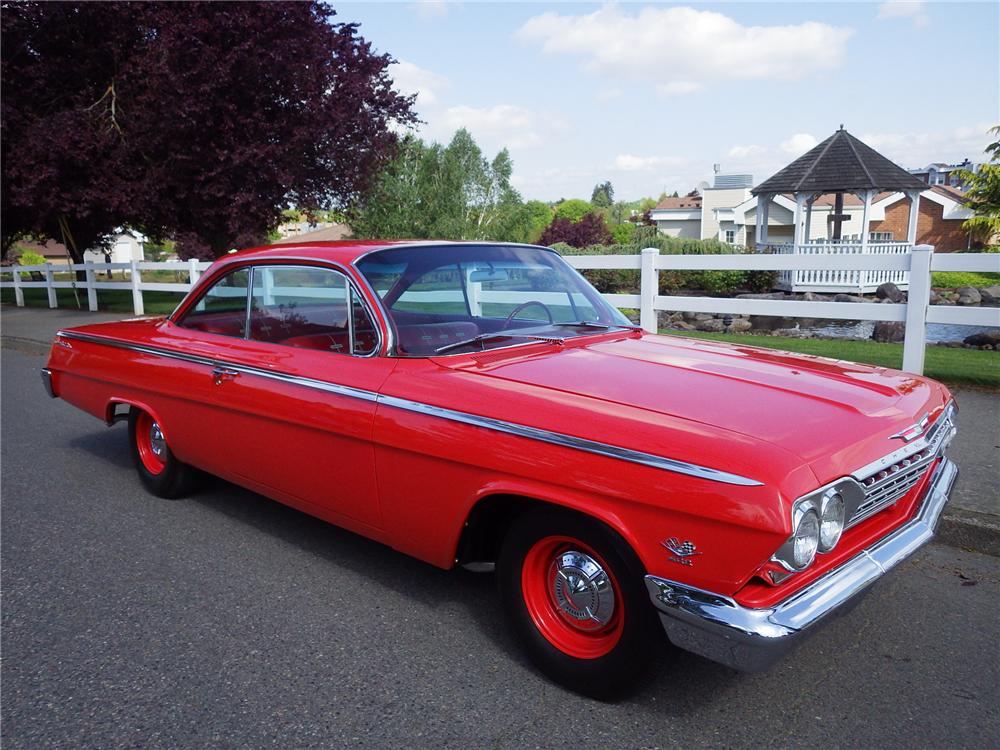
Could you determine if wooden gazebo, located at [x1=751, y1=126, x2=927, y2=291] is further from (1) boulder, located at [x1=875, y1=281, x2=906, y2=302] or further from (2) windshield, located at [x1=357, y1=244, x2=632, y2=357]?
(2) windshield, located at [x1=357, y1=244, x2=632, y2=357]

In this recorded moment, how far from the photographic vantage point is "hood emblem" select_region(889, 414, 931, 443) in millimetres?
2641

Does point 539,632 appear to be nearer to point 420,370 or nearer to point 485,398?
A: point 485,398

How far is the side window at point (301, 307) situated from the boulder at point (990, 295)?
23.1 m

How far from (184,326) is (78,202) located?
13293 mm

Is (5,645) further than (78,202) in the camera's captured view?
No

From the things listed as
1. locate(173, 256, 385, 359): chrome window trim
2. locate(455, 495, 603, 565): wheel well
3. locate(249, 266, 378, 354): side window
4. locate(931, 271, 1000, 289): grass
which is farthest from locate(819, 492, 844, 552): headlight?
locate(931, 271, 1000, 289): grass

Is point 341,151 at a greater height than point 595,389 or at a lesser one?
greater

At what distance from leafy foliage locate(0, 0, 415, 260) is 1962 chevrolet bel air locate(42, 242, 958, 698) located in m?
11.0

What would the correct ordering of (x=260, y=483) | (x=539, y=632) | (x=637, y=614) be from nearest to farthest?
(x=637, y=614), (x=539, y=632), (x=260, y=483)

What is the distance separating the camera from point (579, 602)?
8.60ft

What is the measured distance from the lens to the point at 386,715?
2.55 meters

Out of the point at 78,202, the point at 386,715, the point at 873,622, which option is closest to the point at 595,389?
the point at 386,715

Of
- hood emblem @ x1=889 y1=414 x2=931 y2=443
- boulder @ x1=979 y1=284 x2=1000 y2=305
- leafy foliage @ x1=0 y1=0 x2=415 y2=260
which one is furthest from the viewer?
boulder @ x1=979 y1=284 x2=1000 y2=305

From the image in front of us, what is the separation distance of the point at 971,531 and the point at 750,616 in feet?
7.93
